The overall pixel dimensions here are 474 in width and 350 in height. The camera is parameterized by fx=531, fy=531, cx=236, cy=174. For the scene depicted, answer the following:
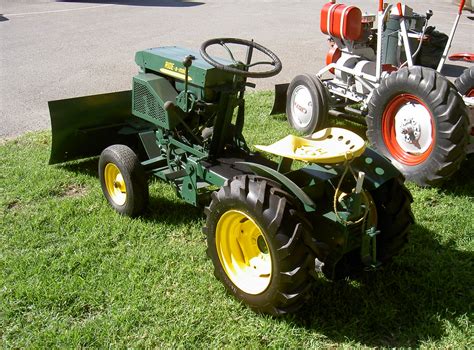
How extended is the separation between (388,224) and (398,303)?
46cm

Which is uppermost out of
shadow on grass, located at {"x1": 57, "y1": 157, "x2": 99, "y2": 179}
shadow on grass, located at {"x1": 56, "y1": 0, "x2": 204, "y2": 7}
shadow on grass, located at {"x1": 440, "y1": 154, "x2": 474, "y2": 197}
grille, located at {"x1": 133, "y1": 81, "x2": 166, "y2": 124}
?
grille, located at {"x1": 133, "y1": 81, "x2": 166, "y2": 124}

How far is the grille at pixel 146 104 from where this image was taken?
13.5 feet

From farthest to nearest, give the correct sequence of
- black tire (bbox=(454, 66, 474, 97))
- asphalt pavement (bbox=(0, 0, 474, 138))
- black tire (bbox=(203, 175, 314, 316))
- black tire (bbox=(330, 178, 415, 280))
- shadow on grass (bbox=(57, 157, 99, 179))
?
asphalt pavement (bbox=(0, 0, 474, 138)) → black tire (bbox=(454, 66, 474, 97)) → shadow on grass (bbox=(57, 157, 99, 179)) → black tire (bbox=(330, 178, 415, 280)) → black tire (bbox=(203, 175, 314, 316))

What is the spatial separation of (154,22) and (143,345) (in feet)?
37.8

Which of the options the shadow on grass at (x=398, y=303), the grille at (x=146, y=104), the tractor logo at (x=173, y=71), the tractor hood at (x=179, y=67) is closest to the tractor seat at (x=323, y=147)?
the shadow on grass at (x=398, y=303)

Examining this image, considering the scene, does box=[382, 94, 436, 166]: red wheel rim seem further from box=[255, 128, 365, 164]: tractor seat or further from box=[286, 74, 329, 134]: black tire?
box=[255, 128, 365, 164]: tractor seat

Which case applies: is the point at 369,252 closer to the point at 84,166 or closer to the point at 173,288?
the point at 173,288

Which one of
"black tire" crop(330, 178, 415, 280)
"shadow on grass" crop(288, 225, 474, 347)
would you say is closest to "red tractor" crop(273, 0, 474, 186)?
"shadow on grass" crop(288, 225, 474, 347)

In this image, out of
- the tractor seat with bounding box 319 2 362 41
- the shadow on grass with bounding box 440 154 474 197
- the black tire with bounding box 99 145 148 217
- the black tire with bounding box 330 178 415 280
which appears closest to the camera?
the black tire with bounding box 330 178 415 280

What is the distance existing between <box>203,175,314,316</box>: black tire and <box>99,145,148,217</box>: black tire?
1.04 m

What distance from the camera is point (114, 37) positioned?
37.7ft

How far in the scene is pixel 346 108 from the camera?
5.91 meters

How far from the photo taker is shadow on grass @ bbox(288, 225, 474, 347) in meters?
2.85

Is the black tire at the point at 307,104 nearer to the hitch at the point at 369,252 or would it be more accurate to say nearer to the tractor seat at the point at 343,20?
the tractor seat at the point at 343,20
